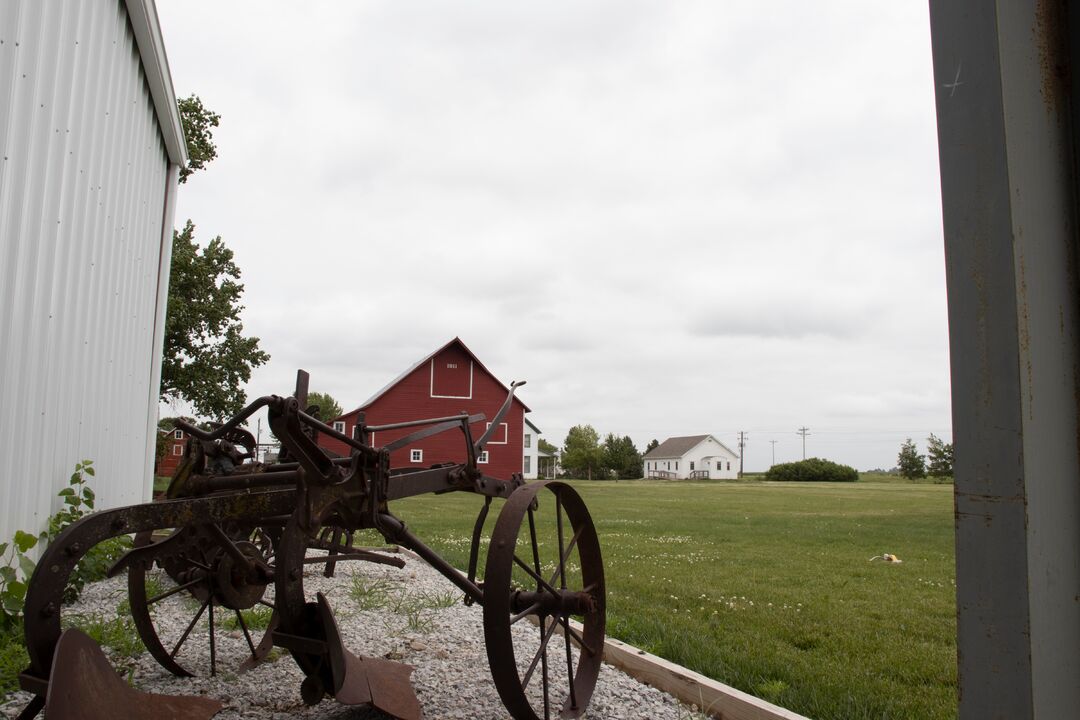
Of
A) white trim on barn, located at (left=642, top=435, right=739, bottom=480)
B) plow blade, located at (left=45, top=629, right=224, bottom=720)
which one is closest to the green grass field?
plow blade, located at (left=45, top=629, right=224, bottom=720)

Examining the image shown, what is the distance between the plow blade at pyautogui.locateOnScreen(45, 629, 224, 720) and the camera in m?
2.14

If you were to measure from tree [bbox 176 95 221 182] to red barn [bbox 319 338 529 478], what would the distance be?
11335 millimetres

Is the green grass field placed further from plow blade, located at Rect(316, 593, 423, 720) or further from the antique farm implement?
plow blade, located at Rect(316, 593, 423, 720)

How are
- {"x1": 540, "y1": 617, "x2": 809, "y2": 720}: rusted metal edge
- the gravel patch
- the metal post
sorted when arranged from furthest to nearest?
the gravel patch
{"x1": 540, "y1": 617, "x2": 809, "y2": 720}: rusted metal edge
the metal post

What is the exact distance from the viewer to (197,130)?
819 inches

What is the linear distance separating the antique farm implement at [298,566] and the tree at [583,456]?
65.2 m

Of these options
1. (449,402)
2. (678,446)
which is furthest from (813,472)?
(449,402)

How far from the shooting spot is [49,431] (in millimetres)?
4875

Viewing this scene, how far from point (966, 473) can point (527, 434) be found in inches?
1999

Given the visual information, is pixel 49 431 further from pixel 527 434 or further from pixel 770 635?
pixel 527 434

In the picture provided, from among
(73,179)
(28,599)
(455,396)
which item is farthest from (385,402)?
(28,599)

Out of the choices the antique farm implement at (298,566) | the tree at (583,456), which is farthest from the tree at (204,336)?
the tree at (583,456)

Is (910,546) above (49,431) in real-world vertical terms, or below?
below

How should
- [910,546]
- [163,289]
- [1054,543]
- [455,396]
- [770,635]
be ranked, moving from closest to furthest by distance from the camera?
[1054,543], [770,635], [163,289], [910,546], [455,396]
